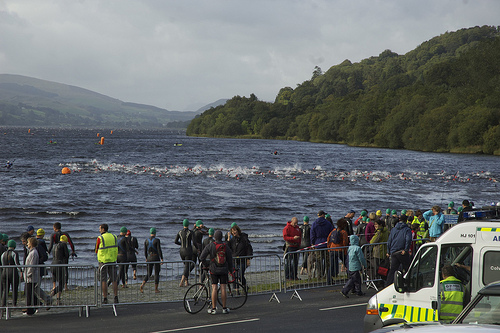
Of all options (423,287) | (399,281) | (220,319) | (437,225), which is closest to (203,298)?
(220,319)

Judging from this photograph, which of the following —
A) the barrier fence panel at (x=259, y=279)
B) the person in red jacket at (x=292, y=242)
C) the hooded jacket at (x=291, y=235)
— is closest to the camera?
the barrier fence panel at (x=259, y=279)

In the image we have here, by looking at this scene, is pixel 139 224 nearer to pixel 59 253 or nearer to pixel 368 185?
pixel 59 253

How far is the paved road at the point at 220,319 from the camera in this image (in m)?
11.5

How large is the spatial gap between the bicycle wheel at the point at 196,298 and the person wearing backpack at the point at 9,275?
390 cm

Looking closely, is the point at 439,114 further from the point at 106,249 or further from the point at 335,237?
the point at 106,249

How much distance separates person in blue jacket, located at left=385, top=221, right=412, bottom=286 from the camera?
13.4 m

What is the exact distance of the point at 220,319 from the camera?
12.5 meters

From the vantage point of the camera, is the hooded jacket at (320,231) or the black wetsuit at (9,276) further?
the hooded jacket at (320,231)

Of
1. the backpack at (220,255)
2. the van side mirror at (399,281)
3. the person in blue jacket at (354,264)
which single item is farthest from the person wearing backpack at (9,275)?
the van side mirror at (399,281)

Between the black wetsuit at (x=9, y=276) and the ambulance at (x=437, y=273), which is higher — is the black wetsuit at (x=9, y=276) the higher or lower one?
the lower one

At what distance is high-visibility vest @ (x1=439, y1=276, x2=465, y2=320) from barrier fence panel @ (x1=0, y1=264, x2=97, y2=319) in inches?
311

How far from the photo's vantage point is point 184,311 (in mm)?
13453

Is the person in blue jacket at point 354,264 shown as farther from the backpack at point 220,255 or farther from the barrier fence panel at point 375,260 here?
the backpack at point 220,255

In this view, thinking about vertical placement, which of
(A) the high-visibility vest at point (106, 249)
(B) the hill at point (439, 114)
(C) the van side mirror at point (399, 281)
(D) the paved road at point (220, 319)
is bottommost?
(D) the paved road at point (220, 319)
